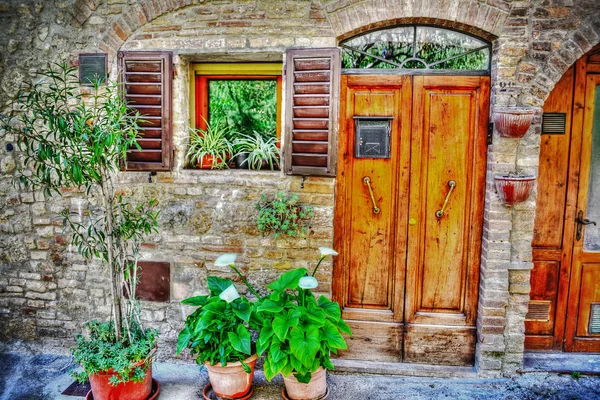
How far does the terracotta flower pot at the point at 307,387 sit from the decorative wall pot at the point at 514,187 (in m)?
2.02

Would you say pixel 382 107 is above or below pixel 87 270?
above

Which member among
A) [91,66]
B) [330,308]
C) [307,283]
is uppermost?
[91,66]

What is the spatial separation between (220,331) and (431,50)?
9.51 feet

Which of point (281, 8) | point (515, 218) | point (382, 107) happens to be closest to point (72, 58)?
point (281, 8)

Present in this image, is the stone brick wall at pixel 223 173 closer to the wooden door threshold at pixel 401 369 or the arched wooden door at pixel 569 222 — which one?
the wooden door threshold at pixel 401 369

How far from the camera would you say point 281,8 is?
12.8 ft

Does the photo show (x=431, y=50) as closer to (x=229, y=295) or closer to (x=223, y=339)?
(x=229, y=295)

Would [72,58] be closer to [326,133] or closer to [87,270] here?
[87,270]

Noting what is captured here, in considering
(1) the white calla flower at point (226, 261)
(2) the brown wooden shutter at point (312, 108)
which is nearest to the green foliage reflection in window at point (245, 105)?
(2) the brown wooden shutter at point (312, 108)

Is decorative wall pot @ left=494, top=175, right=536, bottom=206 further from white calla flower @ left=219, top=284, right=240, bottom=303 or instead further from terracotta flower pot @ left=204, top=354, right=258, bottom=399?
terracotta flower pot @ left=204, top=354, right=258, bottom=399

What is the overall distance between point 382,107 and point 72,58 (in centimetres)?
278

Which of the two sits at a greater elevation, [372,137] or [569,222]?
[372,137]

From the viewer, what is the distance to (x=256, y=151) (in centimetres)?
412

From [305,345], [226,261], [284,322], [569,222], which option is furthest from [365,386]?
[569,222]
